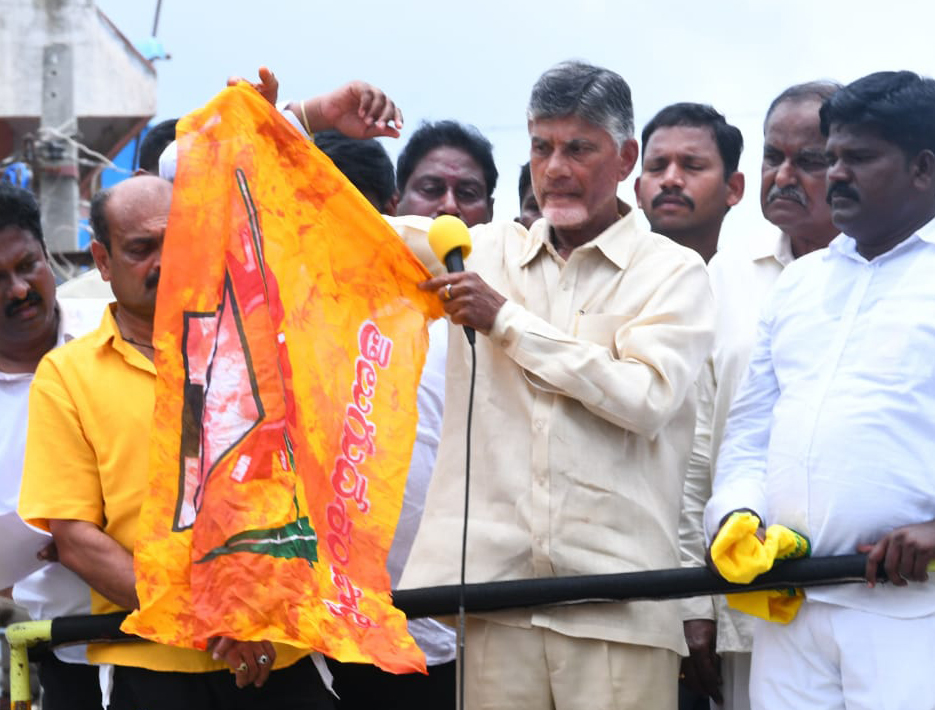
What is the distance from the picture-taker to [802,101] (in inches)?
208

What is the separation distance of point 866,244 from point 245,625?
195 cm

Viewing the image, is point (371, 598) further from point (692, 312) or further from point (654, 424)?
point (692, 312)

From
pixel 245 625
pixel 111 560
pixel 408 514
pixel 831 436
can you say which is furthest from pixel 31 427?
pixel 831 436

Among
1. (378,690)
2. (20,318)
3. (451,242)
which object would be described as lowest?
(378,690)

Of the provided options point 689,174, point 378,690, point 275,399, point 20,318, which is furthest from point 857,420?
point 20,318

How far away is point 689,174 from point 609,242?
1.61 m

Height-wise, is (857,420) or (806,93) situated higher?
(806,93)

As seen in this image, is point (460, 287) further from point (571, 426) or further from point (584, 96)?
point (584, 96)

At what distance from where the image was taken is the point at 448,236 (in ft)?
13.4

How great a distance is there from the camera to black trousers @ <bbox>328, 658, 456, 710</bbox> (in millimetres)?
4770

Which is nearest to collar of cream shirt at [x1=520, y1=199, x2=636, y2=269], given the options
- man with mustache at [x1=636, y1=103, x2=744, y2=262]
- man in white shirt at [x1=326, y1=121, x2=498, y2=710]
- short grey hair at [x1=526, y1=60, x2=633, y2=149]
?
short grey hair at [x1=526, y1=60, x2=633, y2=149]

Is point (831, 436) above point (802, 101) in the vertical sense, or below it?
below

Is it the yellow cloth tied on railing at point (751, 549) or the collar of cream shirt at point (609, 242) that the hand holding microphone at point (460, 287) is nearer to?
the collar of cream shirt at point (609, 242)

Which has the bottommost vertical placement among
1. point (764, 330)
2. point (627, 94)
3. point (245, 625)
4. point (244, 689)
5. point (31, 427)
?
point (244, 689)
